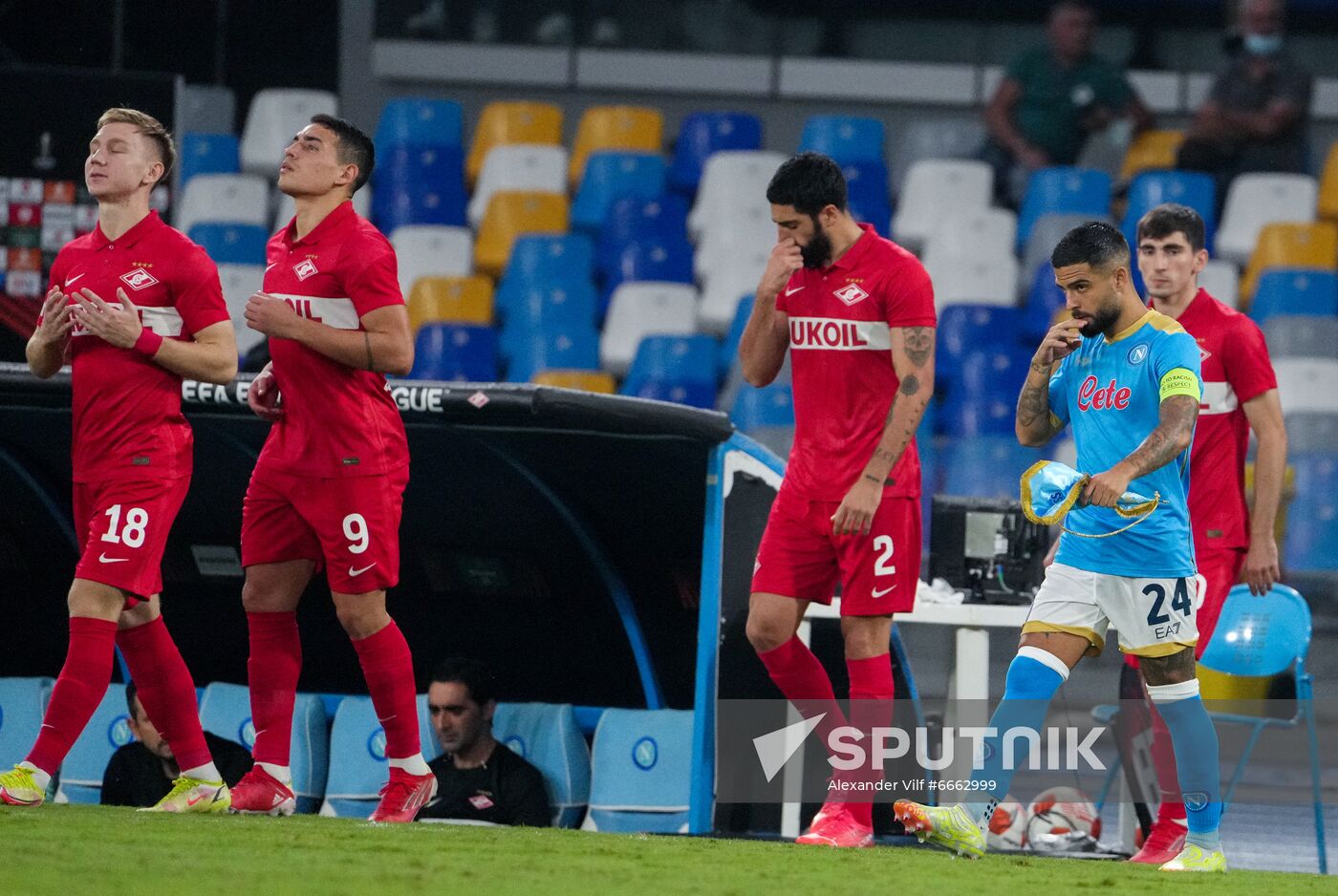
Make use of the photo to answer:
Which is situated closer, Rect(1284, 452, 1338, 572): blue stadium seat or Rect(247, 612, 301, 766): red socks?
Rect(247, 612, 301, 766): red socks

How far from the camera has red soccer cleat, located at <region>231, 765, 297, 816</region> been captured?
490 centimetres

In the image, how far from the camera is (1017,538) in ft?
21.1

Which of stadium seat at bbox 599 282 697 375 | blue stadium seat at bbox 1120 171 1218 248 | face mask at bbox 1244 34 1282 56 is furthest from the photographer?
face mask at bbox 1244 34 1282 56

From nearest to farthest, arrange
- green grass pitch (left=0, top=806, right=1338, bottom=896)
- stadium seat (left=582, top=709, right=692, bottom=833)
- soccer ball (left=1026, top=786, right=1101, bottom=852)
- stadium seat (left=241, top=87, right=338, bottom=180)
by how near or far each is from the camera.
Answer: green grass pitch (left=0, top=806, right=1338, bottom=896) < stadium seat (left=582, top=709, right=692, bottom=833) < soccer ball (left=1026, top=786, right=1101, bottom=852) < stadium seat (left=241, top=87, right=338, bottom=180)

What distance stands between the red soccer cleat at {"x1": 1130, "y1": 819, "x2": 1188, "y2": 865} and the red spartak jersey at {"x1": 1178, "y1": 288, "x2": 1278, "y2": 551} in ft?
2.83

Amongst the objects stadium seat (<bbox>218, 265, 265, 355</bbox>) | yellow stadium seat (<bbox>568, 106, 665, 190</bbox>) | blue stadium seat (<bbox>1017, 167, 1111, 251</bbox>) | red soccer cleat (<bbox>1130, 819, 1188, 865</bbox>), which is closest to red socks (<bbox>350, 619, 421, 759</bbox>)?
red soccer cleat (<bbox>1130, 819, 1188, 865</bbox>)

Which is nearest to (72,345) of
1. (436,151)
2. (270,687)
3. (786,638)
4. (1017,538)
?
(270,687)

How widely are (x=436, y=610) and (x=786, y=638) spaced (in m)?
1.98

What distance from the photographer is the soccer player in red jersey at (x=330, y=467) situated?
16.0 ft

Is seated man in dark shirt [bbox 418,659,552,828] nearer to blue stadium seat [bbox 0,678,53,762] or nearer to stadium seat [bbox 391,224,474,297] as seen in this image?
blue stadium seat [bbox 0,678,53,762]

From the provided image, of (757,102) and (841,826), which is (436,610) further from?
(757,102)

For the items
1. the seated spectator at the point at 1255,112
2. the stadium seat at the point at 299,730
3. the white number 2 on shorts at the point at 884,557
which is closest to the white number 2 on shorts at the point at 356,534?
the white number 2 on shorts at the point at 884,557

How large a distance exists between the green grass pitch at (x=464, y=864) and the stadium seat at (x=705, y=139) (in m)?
8.62

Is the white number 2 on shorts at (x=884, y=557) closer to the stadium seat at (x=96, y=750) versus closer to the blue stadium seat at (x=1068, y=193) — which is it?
the stadium seat at (x=96, y=750)
